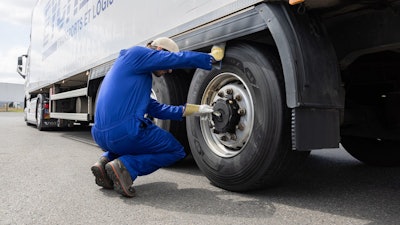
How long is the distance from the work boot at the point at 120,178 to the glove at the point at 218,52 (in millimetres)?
1028

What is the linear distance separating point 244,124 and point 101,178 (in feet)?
3.75

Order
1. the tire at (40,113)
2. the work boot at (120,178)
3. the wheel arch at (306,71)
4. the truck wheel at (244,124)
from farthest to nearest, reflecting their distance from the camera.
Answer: the tire at (40,113), the work boot at (120,178), the truck wheel at (244,124), the wheel arch at (306,71)

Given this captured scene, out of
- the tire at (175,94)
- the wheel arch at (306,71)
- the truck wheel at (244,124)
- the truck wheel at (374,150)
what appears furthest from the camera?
the truck wheel at (374,150)

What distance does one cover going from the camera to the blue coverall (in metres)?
2.42

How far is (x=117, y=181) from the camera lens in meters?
2.33

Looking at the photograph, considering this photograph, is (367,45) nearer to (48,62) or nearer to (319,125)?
(319,125)

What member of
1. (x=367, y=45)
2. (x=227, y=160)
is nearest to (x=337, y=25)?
(x=367, y=45)

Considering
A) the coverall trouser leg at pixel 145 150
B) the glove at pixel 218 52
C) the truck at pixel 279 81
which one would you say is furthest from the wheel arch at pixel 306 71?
the coverall trouser leg at pixel 145 150

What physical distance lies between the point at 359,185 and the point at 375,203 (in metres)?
0.54

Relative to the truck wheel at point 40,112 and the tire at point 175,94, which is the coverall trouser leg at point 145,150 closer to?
the tire at point 175,94

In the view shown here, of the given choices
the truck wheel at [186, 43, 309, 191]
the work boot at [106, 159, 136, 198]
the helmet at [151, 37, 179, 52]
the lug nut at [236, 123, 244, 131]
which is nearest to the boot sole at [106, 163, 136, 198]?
the work boot at [106, 159, 136, 198]

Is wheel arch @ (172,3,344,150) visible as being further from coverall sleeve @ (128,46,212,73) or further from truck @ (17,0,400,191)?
coverall sleeve @ (128,46,212,73)

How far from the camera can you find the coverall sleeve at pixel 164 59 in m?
2.41

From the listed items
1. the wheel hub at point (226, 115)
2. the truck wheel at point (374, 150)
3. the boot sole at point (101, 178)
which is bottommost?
the boot sole at point (101, 178)
